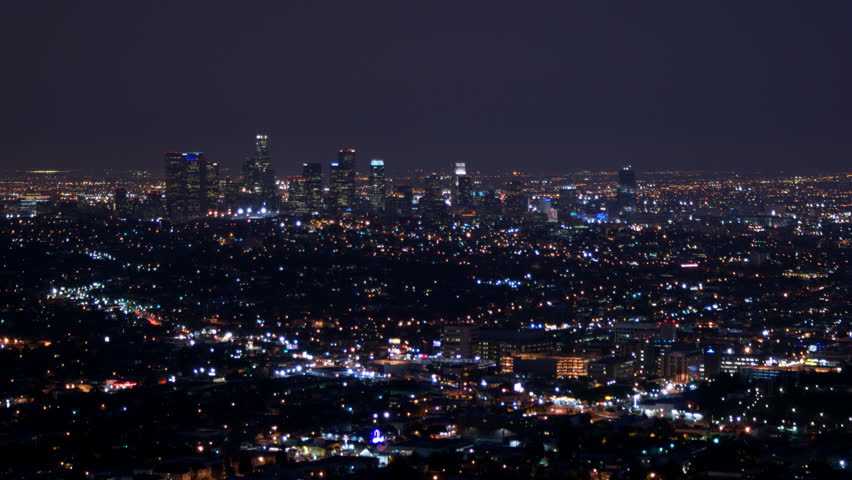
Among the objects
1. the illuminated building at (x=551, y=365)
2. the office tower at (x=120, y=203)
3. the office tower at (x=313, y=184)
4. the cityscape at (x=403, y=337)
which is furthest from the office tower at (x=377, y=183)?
the illuminated building at (x=551, y=365)

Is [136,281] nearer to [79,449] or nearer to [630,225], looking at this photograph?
[79,449]

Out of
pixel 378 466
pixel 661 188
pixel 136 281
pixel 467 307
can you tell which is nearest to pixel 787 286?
pixel 467 307

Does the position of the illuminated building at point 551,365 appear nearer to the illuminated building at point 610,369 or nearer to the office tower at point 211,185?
the illuminated building at point 610,369

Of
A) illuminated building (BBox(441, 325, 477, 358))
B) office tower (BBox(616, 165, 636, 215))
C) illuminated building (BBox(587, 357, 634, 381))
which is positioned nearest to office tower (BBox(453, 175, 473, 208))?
office tower (BBox(616, 165, 636, 215))

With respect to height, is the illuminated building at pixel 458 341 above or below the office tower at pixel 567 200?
above

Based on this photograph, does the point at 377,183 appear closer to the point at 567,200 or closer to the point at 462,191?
the point at 462,191

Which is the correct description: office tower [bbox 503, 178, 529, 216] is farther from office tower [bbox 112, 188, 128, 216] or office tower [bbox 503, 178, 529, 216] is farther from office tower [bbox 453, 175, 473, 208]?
office tower [bbox 112, 188, 128, 216]

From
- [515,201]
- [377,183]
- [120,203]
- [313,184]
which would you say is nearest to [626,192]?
[515,201]
